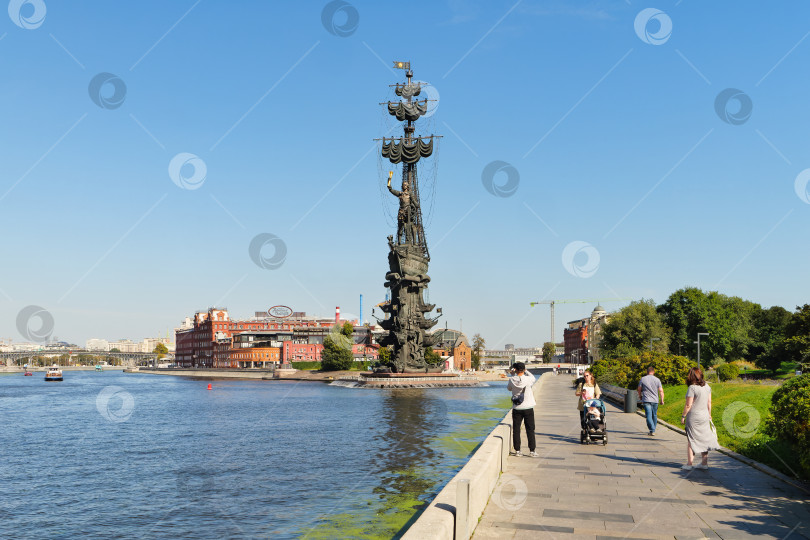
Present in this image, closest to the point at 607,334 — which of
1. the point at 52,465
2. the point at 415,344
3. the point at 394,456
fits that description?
the point at 415,344

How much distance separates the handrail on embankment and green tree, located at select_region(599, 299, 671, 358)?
2987 inches

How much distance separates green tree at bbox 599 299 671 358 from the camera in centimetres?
8575

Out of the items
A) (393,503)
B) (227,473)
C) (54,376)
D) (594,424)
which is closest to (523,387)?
(594,424)

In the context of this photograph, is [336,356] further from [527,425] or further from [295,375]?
[527,425]

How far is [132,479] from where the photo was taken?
79.8ft

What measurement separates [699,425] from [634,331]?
78383mm

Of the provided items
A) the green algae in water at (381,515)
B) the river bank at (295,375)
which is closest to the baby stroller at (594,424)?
the green algae in water at (381,515)

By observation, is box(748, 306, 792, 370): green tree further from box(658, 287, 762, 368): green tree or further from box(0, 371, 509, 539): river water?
box(0, 371, 509, 539): river water

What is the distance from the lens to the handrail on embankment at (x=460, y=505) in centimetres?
816

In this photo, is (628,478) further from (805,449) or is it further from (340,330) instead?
(340,330)

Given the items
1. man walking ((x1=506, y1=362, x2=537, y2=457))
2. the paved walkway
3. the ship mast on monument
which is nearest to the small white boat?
the ship mast on monument

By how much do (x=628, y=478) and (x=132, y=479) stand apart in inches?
745

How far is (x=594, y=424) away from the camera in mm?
18188

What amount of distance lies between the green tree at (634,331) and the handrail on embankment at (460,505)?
249ft
